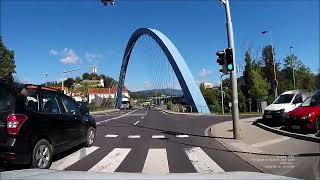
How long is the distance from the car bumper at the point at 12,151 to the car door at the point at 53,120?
3.04 ft

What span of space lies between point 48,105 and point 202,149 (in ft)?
16.7

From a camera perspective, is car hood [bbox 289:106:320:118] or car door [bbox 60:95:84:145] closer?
car door [bbox 60:95:84:145]

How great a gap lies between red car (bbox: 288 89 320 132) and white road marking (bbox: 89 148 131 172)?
7.30 metres

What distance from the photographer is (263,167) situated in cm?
957

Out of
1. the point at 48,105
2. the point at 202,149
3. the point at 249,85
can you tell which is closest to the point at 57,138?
the point at 48,105

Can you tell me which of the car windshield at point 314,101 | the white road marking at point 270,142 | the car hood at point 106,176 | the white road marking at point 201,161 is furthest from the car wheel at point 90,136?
the car windshield at point 314,101

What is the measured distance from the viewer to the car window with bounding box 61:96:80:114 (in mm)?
11400

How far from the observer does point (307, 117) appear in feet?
53.8

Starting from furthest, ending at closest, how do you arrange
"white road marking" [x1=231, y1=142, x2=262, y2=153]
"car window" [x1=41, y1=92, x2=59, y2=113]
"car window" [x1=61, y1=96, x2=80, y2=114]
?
1. "white road marking" [x1=231, y1=142, x2=262, y2=153]
2. "car window" [x1=61, y1=96, x2=80, y2=114]
3. "car window" [x1=41, y1=92, x2=59, y2=113]

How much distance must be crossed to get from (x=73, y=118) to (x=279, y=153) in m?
5.61

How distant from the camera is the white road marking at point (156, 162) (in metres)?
9.25

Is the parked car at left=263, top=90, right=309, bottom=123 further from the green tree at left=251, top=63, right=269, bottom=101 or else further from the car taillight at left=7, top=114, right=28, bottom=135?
the green tree at left=251, top=63, right=269, bottom=101

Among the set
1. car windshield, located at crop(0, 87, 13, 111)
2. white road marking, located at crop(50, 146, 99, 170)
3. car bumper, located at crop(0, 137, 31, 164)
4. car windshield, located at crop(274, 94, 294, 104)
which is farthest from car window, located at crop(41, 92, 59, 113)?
car windshield, located at crop(274, 94, 294, 104)

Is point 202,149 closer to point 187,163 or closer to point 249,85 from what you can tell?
point 187,163
